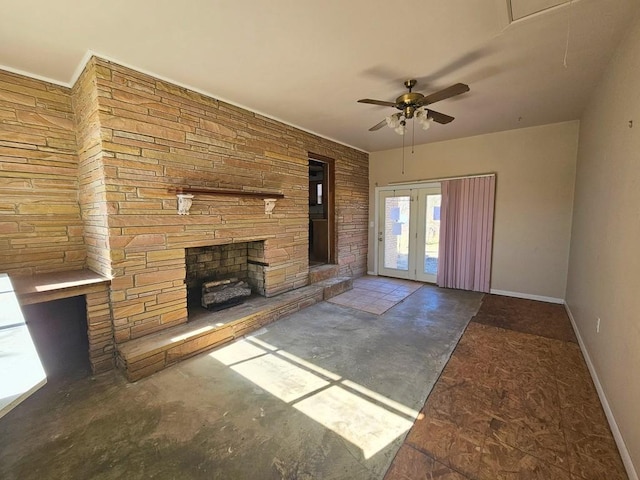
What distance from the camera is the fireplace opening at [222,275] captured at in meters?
3.40

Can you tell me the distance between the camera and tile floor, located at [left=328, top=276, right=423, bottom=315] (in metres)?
4.14

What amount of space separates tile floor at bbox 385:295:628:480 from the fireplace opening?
2.54 meters

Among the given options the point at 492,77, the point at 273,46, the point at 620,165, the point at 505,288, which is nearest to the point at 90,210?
the point at 273,46

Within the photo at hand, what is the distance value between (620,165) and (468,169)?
2.89m

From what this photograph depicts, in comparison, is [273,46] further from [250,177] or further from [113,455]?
[113,455]

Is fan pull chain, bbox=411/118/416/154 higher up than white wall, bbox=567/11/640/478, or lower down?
higher up

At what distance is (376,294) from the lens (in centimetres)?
470

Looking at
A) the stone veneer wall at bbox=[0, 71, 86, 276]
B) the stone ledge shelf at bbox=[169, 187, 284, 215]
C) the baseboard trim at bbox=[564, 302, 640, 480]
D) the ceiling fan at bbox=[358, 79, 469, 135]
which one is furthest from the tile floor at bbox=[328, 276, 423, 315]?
the stone veneer wall at bbox=[0, 71, 86, 276]

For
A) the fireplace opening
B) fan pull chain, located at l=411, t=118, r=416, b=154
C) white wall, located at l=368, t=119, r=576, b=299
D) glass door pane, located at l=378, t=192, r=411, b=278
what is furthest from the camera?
glass door pane, located at l=378, t=192, r=411, b=278

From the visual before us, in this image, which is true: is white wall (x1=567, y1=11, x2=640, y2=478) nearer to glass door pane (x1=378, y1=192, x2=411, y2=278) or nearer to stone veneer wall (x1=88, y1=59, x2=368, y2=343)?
glass door pane (x1=378, y1=192, x2=411, y2=278)

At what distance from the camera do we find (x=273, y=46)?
2188mm

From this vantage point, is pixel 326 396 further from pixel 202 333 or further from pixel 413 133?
pixel 413 133

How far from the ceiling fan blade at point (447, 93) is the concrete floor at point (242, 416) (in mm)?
2460

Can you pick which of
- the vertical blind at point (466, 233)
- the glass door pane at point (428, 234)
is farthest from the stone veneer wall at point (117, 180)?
the vertical blind at point (466, 233)
